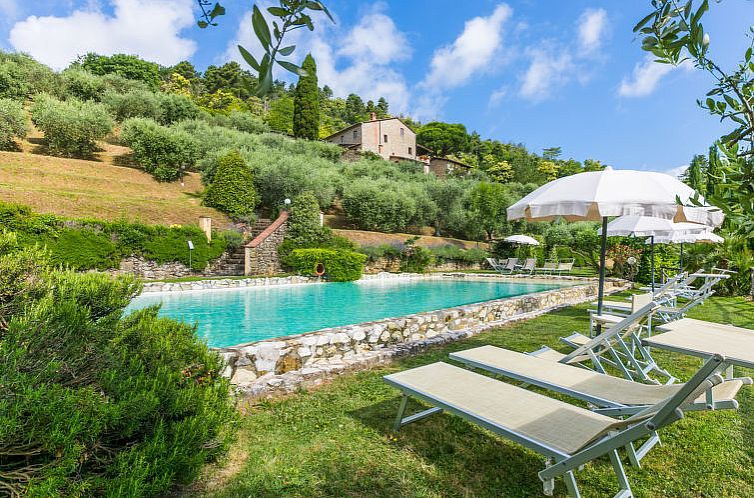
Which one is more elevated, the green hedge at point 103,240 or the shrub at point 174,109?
the shrub at point 174,109

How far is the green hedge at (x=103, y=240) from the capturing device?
11.2 metres

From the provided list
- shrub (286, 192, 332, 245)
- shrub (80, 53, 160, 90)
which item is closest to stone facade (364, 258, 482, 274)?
shrub (286, 192, 332, 245)

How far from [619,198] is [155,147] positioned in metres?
22.8

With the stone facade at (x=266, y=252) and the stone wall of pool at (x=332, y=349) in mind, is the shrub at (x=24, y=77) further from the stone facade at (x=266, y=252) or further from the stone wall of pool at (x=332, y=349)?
the stone wall of pool at (x=332, y=349)

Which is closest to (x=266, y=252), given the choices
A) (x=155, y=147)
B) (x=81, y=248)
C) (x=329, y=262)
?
(x=329, y=262)

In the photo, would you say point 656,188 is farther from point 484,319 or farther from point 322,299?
point 322,299

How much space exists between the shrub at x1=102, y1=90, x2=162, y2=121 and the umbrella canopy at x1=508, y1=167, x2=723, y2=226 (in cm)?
2867

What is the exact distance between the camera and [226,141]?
974 inches

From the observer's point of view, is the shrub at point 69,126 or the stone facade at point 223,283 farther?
the shrub at point 69,126

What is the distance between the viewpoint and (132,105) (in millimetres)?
25750

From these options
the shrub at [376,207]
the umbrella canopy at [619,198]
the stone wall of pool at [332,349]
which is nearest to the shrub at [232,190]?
the shrub at [376,207]

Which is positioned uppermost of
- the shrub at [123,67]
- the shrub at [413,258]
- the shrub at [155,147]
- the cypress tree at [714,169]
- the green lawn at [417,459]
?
the shrub at [123,67]

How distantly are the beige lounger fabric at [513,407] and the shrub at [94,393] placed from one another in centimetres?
142

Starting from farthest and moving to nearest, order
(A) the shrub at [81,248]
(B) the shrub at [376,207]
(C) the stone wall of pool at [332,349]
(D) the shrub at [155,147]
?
1. (B) the shrub at [376,207]
2. (D) the shrub at [155,147]
3. (A) the shrub at [81,248]
4. (C) the stone wall of pool at [332,349]
